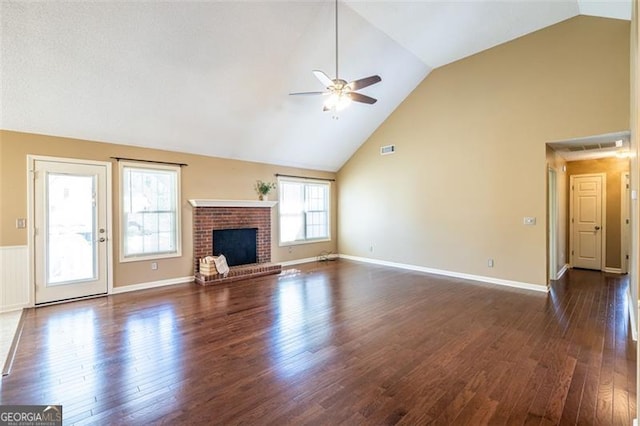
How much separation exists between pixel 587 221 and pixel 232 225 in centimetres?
787

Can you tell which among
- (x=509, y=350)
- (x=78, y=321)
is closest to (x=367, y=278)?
(x=509, y=350)

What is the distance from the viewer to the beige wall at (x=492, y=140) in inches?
176

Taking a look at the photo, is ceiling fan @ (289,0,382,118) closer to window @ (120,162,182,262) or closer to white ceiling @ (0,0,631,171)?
white ceiling @ (0,0,631,171)

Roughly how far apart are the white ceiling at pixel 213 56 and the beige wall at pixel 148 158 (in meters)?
0.18

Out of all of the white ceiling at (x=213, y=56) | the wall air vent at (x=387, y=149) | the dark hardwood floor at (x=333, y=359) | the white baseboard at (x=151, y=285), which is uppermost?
the white ceiling at (x=213, y=56)

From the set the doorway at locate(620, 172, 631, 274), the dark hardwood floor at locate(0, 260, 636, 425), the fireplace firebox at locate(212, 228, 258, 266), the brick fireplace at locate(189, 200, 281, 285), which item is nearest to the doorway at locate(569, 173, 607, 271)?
the doorway at locate(620, 172, 631, 274)

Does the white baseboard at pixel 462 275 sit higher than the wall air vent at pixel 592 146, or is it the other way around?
the wall air vent at pixel 592 146

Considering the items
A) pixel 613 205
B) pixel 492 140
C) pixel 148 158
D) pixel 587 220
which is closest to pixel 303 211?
pixel 148 158

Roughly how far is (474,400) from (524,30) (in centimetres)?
566

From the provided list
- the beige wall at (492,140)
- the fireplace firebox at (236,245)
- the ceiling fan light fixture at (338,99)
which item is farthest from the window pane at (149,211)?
the beige wall at (492,140)

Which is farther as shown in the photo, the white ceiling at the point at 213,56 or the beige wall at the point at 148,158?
the beige wall at the point at 148,158

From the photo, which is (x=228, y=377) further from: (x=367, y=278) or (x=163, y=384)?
(x=367, y=278)

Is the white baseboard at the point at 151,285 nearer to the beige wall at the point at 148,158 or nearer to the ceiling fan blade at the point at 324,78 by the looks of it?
the beige wall at the point at 148,158

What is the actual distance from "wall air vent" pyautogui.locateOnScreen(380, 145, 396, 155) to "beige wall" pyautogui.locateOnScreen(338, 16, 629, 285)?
0.12 meters
